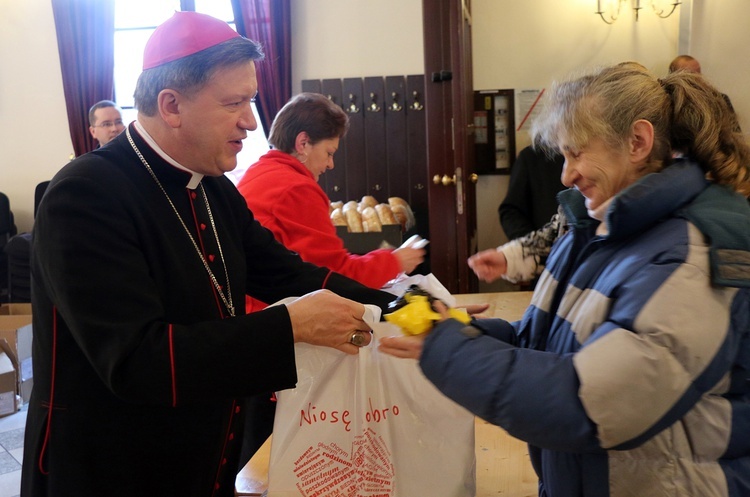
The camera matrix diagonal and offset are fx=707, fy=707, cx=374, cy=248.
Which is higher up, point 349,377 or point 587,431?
point 587,431

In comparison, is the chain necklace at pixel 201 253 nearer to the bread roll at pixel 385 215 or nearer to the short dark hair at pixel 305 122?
the short dark hair at pixel 305 122

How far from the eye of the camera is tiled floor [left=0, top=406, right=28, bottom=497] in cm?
327

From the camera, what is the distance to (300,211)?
2.37 metres

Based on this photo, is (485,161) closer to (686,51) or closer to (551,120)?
(686,51)

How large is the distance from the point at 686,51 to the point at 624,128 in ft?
14.2

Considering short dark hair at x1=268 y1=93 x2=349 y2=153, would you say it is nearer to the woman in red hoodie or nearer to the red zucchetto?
the woman in red hoodie

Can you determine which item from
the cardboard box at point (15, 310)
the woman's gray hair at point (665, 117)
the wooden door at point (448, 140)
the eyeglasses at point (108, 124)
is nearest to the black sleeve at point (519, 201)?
the wooden door at point (448, 140)

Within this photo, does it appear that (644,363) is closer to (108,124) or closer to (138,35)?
(108,124)

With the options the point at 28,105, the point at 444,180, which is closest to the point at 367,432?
the point at 444,180

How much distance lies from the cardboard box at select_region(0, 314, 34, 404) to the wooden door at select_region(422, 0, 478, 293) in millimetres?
2503

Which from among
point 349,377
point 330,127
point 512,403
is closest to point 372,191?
point 330,127

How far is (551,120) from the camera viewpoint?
126 cm

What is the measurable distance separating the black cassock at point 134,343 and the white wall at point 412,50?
4.18 metres

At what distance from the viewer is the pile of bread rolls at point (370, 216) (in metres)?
4.76
